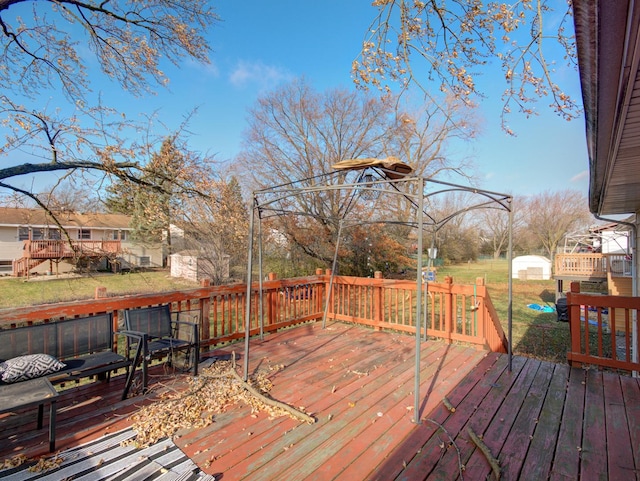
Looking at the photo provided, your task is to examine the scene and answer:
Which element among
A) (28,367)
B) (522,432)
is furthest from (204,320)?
(522,432)

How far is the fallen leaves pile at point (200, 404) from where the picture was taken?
2.41 meters

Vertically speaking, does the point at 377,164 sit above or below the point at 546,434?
above

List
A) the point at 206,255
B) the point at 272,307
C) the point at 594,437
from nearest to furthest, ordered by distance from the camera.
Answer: the point at 594,437
the point at 272,307
the point at 206,255

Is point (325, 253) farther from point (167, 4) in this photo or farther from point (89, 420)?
point (89, 420)

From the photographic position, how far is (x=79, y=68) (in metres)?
5.66

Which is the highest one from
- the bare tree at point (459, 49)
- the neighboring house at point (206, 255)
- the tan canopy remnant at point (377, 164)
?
the bare tree at point (459, 49)

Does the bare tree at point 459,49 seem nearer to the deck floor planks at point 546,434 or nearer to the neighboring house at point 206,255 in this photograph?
the deck floor planks at point 546,434

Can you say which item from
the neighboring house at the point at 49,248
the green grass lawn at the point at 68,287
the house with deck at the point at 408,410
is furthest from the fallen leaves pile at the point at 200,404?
the green grass lawn at the point at 68,287

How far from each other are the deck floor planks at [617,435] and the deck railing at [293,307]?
1.50 meters

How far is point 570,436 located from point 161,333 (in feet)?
12.1

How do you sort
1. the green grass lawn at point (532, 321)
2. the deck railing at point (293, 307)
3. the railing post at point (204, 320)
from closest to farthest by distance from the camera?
the deck railing at point (293, 307) < the railing post at point (204, 320) < the green grass lawn at point (532, 321)

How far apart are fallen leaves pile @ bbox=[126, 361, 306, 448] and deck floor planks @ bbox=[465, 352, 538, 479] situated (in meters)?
1.25

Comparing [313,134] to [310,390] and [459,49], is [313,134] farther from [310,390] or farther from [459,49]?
[310,390]

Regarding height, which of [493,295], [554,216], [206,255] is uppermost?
[554,216]
